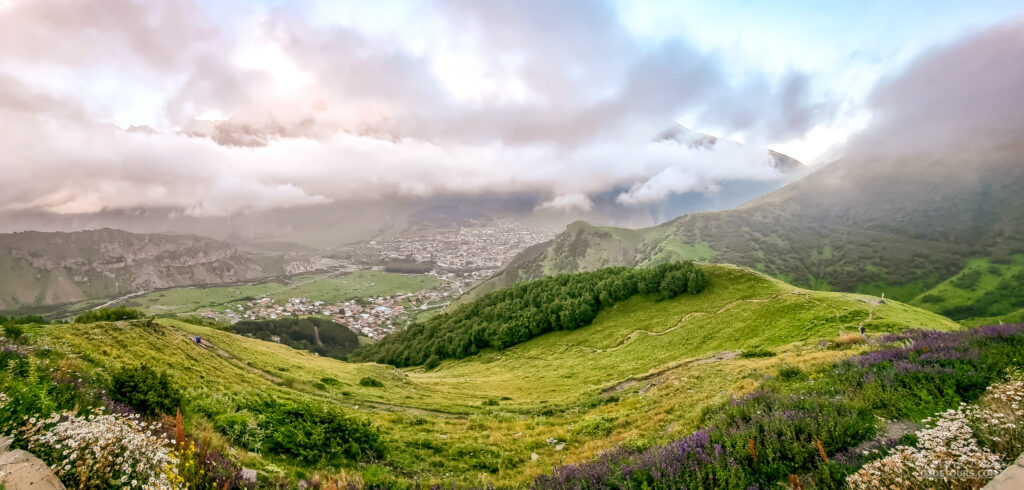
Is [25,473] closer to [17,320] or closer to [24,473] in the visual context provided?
[24,473]

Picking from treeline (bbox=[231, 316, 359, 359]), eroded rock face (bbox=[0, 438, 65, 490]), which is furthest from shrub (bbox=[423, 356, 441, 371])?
treeline (bbox=[231, 316, 359, 359])

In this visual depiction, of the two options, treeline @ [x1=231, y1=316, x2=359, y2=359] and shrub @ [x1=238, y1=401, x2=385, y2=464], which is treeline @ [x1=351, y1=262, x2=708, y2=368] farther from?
treeline @ [x1=231, y1=316, x2=359, y2=359]

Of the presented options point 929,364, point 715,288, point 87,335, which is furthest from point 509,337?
point 929,364

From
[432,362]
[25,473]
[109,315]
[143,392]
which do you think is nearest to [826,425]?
[25,473]

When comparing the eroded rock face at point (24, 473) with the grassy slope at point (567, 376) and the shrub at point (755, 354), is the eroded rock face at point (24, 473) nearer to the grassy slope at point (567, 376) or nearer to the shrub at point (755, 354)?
the grassy slope at point (567, 376)

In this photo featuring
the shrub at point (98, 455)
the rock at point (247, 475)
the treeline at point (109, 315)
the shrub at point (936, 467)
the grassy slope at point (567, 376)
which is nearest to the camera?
the shrub at point (936, 467)

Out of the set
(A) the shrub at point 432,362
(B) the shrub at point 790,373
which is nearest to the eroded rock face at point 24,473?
(B) the shrub at point 790,373
